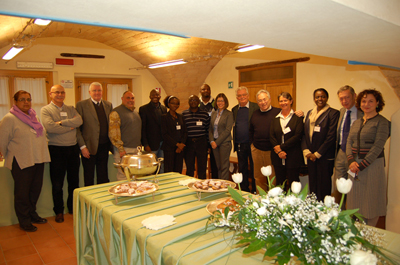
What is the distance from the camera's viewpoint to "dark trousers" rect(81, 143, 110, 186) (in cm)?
405

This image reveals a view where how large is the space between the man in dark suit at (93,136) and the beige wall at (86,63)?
3850 mm

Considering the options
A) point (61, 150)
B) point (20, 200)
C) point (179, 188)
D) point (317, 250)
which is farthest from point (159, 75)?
point (317, 250)

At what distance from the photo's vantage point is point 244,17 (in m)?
0.96

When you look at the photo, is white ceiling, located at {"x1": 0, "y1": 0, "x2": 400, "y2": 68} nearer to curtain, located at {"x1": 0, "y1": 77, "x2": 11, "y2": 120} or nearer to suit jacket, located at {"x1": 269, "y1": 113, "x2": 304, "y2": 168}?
suit jacket, located at {"x1": 269, "y1": 113, "x2": 304, "y2": 168}

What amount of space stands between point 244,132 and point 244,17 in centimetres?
344

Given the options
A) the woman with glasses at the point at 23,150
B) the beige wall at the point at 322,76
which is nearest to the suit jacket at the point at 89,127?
the woman with glasses at the point at 23,150

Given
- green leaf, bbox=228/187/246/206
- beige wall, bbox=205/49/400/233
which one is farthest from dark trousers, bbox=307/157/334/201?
green leaf, bbox=228/187/246/206

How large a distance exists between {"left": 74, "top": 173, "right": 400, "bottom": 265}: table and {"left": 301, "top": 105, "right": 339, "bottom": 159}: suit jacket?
194 centimetres

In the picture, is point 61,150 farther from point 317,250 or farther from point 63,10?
point 317,250

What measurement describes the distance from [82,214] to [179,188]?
31.2 inches

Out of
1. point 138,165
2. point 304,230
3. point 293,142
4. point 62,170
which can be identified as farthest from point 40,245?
point 293,142

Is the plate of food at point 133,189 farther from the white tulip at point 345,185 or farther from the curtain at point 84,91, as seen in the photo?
the curtain at point 84,91

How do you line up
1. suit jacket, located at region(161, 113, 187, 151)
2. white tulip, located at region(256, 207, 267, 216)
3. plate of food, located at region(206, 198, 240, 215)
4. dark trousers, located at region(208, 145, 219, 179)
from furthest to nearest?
dark trousers, located at region(208, 145, 219, 179), suit jacket, located at region(161, 113, 187, 151), plate of food, located at region(206, 198, 240, 215), white tulip, located at region(256, 207, 267, 216)

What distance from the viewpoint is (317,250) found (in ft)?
3.36
